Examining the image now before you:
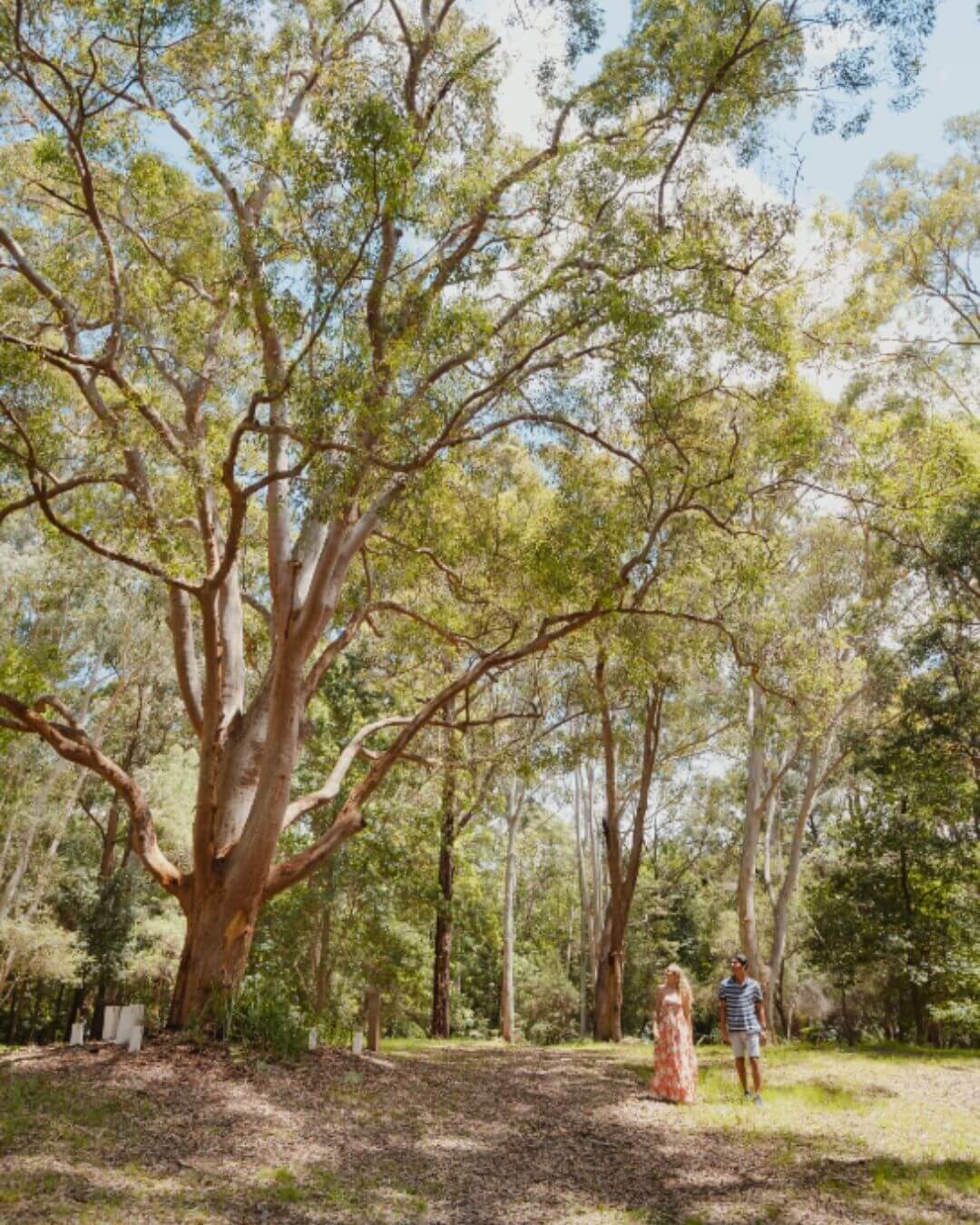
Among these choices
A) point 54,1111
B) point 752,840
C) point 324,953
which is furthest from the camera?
point 324,953

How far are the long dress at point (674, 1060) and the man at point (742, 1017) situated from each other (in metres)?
0.44

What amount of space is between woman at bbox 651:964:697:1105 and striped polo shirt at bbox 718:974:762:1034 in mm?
422

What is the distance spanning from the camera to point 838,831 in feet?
68.5

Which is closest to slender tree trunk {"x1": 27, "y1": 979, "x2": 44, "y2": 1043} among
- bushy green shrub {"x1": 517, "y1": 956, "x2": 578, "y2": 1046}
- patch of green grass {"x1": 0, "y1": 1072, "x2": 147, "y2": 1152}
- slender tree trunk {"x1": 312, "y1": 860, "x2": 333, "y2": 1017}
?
slender tree trunk {"x1": 312, "y1": 860, "x2": 333, "y2": 1017}

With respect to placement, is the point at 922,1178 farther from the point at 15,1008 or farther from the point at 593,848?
the point at 15,1008

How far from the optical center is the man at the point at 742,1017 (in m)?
8.42

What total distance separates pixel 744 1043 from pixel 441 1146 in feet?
12.0

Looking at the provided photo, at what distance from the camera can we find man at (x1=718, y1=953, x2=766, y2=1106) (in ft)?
27.6

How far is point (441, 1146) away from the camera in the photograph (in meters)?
6.25

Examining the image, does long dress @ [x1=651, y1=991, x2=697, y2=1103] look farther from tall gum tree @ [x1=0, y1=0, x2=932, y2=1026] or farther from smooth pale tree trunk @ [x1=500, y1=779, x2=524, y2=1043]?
smooth pale tree trunk @ [x1=500, y1=779, x2=524, y2=1043]

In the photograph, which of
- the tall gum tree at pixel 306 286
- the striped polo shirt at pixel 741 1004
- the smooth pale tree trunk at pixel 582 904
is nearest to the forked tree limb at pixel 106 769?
the tall gum tree at pixel 306 286

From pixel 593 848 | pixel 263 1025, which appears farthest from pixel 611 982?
pixel 263 1025

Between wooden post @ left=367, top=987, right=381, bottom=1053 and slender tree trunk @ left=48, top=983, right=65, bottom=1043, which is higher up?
wooden post @ left=367, top=987, right=381, bottom=1053

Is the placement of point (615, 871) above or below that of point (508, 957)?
above
